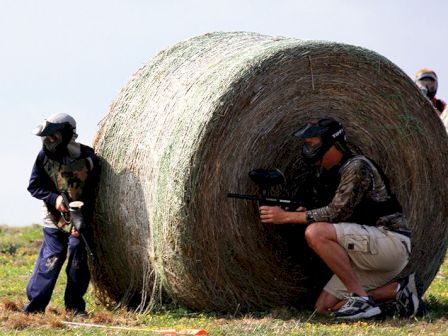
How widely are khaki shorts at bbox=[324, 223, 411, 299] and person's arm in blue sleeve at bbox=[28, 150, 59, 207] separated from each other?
2.89 metres

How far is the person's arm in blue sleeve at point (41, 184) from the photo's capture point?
398 inches

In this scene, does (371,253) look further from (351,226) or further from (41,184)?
(41,184)

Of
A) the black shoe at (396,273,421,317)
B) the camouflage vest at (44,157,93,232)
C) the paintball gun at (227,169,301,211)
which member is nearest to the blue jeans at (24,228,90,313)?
the camouflage vest at (44,157,93,232)

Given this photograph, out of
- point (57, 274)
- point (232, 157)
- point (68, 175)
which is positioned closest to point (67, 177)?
point (68, 175)

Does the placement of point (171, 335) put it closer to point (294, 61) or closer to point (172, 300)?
point (172, 300)

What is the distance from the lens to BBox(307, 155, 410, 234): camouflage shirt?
9281 mm

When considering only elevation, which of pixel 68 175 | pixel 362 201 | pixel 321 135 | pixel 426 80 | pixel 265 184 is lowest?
pixel 362 201

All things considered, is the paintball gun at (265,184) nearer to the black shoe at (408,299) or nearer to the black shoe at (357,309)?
the black shoe at (357,309)

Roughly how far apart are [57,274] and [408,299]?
348cm

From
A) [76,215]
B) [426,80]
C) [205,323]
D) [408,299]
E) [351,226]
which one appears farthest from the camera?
[426,80]

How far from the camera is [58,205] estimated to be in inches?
394

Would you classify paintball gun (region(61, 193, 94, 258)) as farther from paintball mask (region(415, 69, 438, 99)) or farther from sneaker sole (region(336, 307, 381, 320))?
paintball mask (region(415, 69, 438, 99))

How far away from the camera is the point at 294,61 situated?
9688mm

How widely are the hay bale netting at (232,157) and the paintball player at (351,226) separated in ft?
1.46
